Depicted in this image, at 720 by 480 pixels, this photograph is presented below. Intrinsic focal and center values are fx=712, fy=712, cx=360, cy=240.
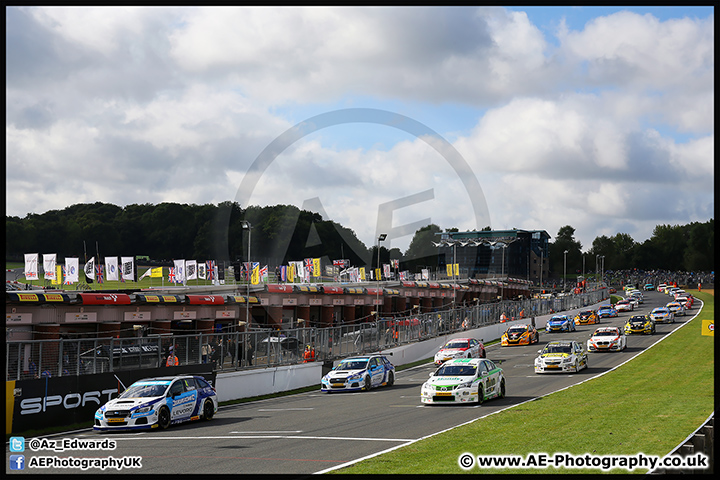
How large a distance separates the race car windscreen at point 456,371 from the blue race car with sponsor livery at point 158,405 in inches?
293

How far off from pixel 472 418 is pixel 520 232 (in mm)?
157051

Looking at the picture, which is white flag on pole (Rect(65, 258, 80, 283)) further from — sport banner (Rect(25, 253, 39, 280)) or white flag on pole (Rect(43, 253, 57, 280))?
sport banner (Rect(25, 253, 39, 280))

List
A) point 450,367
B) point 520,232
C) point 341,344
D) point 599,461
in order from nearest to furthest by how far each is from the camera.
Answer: point 599,461 < point 450,367 < point 341,344 < point 520,232

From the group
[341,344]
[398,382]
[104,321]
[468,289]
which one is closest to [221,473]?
[398,382]

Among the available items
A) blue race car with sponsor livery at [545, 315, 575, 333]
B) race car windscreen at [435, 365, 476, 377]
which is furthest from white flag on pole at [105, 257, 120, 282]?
race car windscreen at [435, 365, 476, 377]

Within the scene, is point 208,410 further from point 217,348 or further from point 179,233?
point 179,233

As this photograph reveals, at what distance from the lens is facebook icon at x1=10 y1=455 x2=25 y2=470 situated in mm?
13625

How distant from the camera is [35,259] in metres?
55.2

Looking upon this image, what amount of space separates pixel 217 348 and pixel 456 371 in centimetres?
938

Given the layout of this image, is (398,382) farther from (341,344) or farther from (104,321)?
(104,321)

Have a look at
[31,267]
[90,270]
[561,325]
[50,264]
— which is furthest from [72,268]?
[561,325]

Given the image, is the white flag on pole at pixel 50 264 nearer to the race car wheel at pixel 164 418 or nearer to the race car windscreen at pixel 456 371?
the race car wheel at pixel 164 418

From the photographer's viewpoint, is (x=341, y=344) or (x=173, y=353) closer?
(x=173, y=353)

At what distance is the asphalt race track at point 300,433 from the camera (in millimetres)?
13344
